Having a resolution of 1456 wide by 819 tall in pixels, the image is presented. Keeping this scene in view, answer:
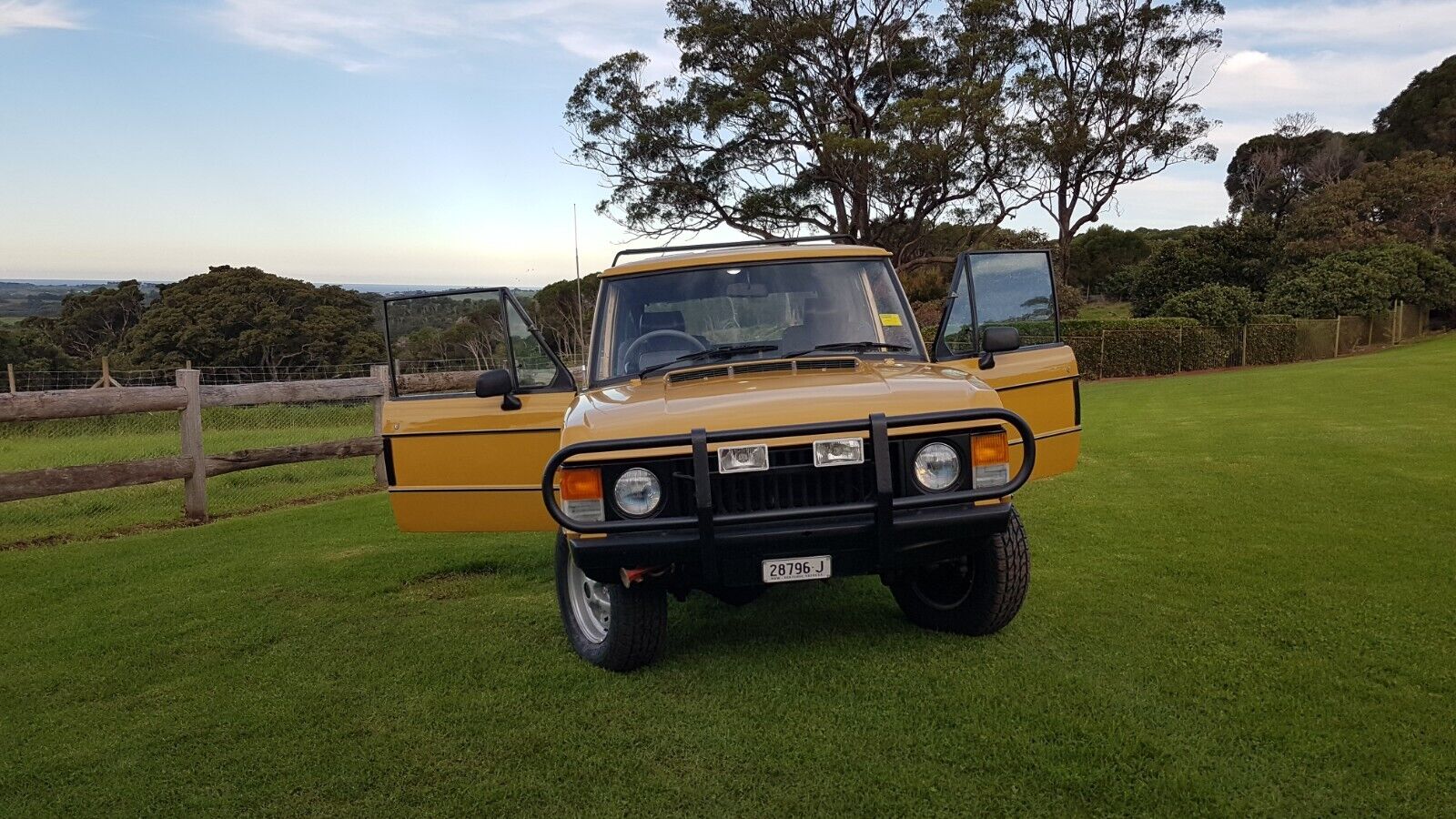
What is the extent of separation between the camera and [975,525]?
13.3ft

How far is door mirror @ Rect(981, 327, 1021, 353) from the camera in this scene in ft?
17.0

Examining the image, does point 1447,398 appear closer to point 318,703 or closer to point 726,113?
point 318,703

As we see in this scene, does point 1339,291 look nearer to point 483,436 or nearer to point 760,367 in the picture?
point 760,367

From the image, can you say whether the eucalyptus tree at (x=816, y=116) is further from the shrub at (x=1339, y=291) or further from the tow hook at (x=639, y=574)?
the tow hook at (x=639, y=574)

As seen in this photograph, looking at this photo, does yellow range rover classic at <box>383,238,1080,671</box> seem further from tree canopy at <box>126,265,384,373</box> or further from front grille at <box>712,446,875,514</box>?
tree canopy at <box>126,265,384,373</box>

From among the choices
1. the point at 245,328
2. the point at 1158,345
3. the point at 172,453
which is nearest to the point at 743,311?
the point at 172,453

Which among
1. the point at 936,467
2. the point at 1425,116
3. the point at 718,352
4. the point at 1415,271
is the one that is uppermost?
the point at 1425,116

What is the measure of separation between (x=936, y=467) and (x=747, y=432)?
2.63 ft

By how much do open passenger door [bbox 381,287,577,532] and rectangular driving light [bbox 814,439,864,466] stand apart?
177 cm

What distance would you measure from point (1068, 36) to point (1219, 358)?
16.7 meters

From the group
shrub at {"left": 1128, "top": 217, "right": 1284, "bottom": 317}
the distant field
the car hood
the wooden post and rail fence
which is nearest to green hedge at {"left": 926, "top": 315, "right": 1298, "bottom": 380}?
shrub at {"left": 1128, "top": 217, "right": 1284, "bottom": 317}

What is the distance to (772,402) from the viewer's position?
407cm

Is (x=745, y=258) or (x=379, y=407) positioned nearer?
(x=745, y=258)

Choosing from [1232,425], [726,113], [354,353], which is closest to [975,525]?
[1232,425]
